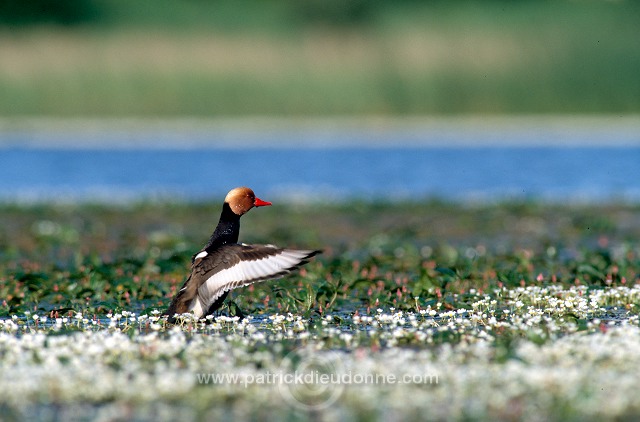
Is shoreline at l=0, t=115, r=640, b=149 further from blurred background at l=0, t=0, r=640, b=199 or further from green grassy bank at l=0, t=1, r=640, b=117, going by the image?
green grassy bank at l=0, t=1, r=640, b=117

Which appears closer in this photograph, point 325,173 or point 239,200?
point 239,200

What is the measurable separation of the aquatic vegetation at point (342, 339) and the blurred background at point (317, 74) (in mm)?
49571

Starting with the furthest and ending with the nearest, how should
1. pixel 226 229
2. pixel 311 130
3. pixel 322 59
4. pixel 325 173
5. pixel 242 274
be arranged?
pixel 322 59, pixel 311 130, pixel 325 173, pixel 226 229, pixel 242 274

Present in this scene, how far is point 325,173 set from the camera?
46656 millimetres

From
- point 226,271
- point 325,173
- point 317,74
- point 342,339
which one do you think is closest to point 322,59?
point 317,74

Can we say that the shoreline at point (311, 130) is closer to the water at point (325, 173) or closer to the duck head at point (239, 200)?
the water at point (325, 173)

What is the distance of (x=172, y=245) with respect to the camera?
20469 mm

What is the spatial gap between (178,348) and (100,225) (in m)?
14.5

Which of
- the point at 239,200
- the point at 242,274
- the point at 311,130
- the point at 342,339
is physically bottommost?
the point at 342,339

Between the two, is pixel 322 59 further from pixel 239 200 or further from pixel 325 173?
pixel 239 200

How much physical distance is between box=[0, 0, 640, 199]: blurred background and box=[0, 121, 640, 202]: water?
24.4ft

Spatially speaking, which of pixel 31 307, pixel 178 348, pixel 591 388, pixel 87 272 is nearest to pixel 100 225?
pixel 87 272

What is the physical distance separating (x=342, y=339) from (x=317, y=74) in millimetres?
74726

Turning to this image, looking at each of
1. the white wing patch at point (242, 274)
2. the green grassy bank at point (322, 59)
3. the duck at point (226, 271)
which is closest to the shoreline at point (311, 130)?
the green grassy bank at point (322, 59)
